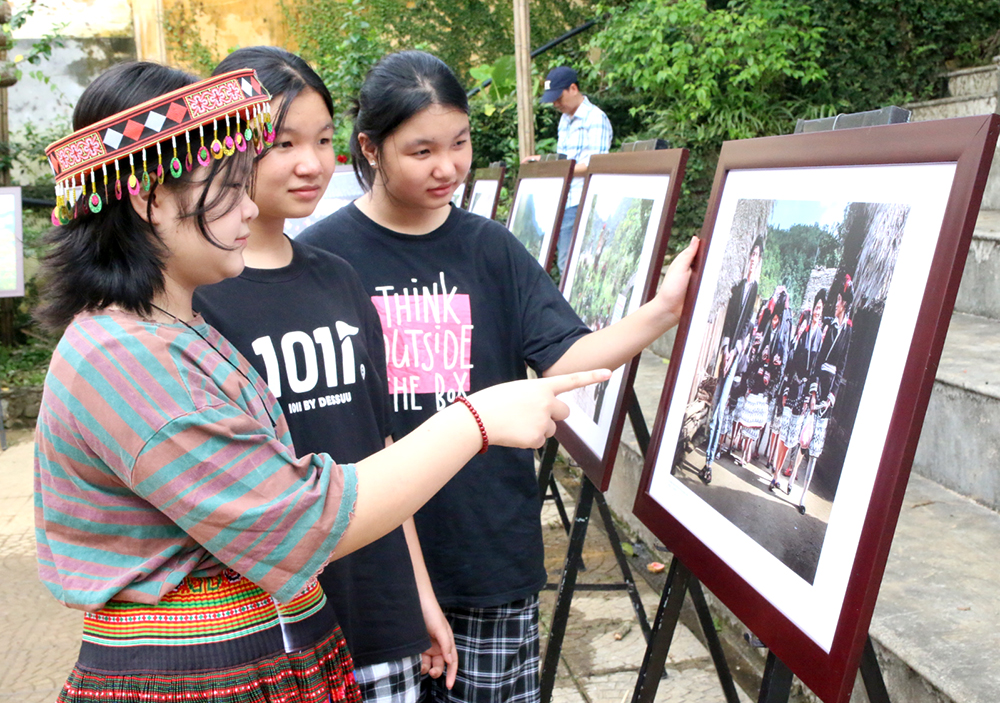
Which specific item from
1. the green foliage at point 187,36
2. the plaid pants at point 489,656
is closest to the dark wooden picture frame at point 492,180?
the plaid pants at point 489,656

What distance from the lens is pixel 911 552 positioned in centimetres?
226

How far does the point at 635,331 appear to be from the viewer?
167 cm

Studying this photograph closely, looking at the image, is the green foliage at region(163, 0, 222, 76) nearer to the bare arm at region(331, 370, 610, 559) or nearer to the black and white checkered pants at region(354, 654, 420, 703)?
the black and white checkered pants at region(354, 654, 420, 703)

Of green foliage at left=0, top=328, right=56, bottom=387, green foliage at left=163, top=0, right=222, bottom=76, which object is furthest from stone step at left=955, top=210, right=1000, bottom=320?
green foliage at left=163, top=0, right=222, bottom=76

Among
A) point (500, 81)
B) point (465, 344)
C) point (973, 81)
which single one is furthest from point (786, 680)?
point (500, 81)

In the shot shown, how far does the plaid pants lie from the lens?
66.7 inches

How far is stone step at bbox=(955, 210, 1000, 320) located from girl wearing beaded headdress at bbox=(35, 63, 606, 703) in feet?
9.26

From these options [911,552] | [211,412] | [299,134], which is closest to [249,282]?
[299,134]

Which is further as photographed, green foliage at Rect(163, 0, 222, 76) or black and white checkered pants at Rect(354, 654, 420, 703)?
green foliage at Rect(163, 0, 222, 76)

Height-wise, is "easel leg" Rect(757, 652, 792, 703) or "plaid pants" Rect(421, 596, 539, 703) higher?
"easel leg" Rect(757, 652, 792, 703)

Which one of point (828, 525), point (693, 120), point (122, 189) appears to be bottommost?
point (828, 525)

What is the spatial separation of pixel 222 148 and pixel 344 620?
72cm

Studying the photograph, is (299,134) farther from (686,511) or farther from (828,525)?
(828,525)

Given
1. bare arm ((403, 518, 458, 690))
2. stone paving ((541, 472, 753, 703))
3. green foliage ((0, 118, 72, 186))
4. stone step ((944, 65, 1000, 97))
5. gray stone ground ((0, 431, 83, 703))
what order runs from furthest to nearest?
green foliage ((0, 118, 72, 186)) < stone step ((944, 65, 1000, 97)) < gray stone ground ((0, 431, 83, 703)) < stone paving ((541, 472, 753, 703)) < bare arm ((403, 518, 458, 690))
